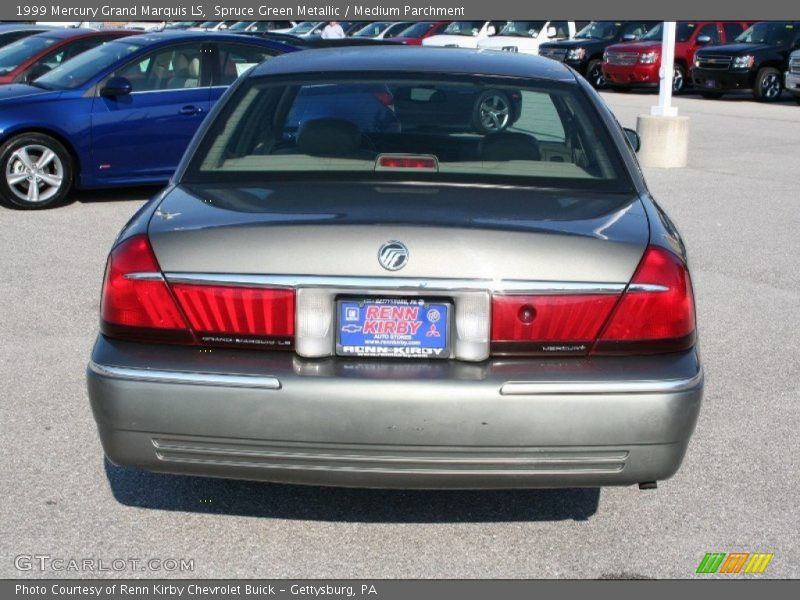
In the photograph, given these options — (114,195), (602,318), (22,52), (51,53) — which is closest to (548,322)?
(602,318)

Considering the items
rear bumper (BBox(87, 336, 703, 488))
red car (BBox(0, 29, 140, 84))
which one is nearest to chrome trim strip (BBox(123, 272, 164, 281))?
rear bumper (BBox(87, 336, 703, 488))

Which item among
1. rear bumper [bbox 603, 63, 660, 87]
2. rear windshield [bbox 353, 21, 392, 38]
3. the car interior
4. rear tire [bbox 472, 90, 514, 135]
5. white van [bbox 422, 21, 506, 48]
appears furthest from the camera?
rear windshield [bbox 353, 21, 392, 38]

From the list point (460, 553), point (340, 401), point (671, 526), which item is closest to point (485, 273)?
point (340, 401)

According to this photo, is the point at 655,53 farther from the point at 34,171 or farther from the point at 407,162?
the point at 407,162

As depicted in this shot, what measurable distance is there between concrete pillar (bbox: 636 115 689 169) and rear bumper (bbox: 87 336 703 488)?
11.1 meters

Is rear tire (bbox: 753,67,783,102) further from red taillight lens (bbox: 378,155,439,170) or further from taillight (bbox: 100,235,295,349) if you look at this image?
taillight (bbox: 100,235,295,349)

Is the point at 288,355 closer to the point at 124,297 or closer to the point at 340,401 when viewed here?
the point at 340,401

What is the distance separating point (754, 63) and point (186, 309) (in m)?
23.5

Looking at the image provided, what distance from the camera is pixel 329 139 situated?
14.6 feet

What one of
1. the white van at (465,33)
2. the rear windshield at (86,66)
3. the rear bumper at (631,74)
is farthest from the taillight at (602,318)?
the white van at (465,33)

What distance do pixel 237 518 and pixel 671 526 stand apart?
5.01 feet

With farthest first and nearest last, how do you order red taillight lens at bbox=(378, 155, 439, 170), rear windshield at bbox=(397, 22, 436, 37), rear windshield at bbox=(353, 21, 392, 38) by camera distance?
rear windshield at bbox=(353, 21, 392, 38), rear windshield at bbox=(397, 22, 436, 37), red taillight lens at bbox=(378, 155, 439, 170)

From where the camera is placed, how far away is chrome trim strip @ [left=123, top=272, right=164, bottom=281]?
363 centimetres

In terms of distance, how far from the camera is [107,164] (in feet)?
36.7
